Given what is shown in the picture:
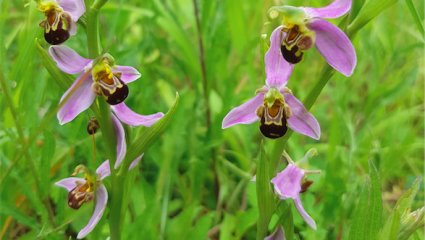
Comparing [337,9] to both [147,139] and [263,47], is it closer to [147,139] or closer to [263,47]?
[263,47]

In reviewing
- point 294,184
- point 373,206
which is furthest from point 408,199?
point 294,184

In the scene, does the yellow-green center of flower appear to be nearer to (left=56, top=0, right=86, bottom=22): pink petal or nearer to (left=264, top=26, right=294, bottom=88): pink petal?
(left=56, top=0, right=86, bottom=22): pink petal

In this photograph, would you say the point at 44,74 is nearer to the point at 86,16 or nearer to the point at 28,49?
the point at 28,49

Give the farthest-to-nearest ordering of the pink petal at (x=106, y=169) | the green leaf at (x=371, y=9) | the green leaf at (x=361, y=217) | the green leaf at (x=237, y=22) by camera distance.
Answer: the green leaf at (x=237, y=22) → the pink petal at (x=106, y=169) → the green leaf at (x=361, y=217) → the green leaf at (x=371, y=9)

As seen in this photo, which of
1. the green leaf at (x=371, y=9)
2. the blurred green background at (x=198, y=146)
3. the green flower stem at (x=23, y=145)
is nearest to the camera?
the green leaf at (x=371, y=9)

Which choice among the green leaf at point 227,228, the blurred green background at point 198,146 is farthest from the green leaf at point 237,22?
the green leaf at point 227,228

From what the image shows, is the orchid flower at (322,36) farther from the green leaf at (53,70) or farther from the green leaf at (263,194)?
the green leaf at (53,70)
